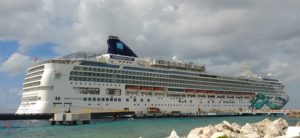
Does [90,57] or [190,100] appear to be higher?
[90,57]

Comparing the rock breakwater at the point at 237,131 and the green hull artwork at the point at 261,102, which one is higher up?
the green hull artwork at the point at 261,102

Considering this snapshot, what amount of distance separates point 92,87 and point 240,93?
50398 millimetres

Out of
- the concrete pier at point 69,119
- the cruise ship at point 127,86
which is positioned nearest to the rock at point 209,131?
the concrete pier at point 69,119

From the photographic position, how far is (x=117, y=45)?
267 ft

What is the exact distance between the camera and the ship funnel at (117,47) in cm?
8051

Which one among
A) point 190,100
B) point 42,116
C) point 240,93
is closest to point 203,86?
point 190,100

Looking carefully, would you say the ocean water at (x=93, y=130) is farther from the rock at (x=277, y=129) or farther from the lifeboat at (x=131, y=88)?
the lifeboat at (x=131, y=88)

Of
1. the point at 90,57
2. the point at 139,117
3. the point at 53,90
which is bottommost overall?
the point at 139,117

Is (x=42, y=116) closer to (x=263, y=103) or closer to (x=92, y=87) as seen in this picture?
(x=92, y=87)

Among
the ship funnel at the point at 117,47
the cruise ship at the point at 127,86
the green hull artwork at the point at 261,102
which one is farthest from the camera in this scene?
the green hull artwork at the point at 261,102

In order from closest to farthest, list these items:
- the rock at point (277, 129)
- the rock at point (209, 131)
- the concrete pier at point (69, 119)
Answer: the rock at point (209, 131) → the rock at point (277, 129) → the concrete pier at point (69, 119)

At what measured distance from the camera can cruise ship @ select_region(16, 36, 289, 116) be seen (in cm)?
6456

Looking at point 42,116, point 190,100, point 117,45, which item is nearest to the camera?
point 42,116

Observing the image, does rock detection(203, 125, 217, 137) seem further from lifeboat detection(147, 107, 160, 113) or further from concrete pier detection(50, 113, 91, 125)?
lifeboat detection(147, 107, 160, 113)
